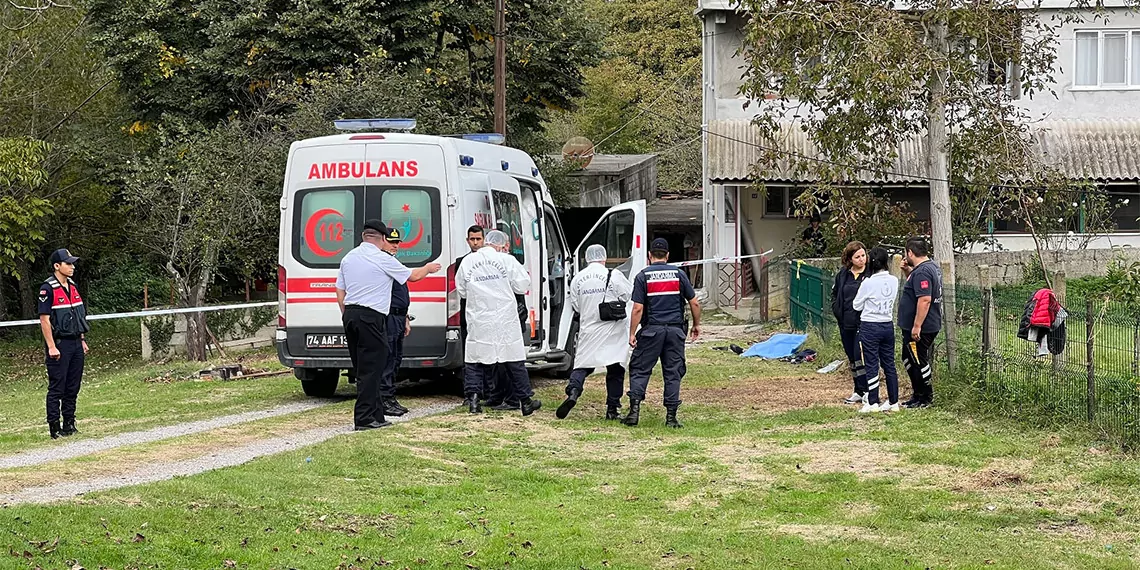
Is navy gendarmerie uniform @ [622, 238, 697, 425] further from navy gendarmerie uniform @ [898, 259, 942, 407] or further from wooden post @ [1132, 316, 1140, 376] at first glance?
wooden post @ [1132, 316, 1140, 376]

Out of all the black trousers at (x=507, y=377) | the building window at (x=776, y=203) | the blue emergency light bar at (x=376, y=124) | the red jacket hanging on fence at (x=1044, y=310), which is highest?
the blue emergency light bar at (x=376, y=124)

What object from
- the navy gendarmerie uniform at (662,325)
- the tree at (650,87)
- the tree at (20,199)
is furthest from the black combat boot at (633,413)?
the tree at (650,87)

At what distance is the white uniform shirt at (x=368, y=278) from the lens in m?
11.2

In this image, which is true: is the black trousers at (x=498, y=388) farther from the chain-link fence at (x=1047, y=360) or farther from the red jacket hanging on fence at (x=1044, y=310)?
the red jacket hanging on fence at (x=1044, y=310)

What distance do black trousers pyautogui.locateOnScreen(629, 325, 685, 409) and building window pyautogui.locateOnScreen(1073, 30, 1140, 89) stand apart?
20348 mm

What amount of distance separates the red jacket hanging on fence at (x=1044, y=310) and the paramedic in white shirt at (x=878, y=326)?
4.16 feet

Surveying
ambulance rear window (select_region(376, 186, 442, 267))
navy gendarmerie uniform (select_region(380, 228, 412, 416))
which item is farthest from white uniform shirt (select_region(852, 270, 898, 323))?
navy gendarmerie uniform (select_region(380, 228, 412, 416))

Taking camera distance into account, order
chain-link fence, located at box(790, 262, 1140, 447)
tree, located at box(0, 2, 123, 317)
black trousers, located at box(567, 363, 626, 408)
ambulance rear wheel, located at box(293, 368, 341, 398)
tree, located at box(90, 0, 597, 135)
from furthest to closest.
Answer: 1. tree, located at box(0, 2, 123, 317)
2. tree, located at box(90, 0, 597, 135)
3. ambulance rear wheel, located at box(293, 368, 341, 398)
4. black trousers, located at box(567, 363, 626, 408)
5. chain-link fence, located at box(790, 262, 1140, 447)

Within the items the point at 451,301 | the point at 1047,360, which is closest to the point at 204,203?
the point at 451,301

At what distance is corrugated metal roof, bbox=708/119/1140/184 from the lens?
27469 mm

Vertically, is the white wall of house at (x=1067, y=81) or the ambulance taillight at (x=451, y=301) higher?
the white wall of house at (x=1067, y=81)

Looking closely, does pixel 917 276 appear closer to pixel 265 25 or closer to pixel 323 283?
pixel 323 283

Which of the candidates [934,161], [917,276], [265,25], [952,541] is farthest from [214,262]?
[952,541]

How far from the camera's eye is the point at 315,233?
44.0 feet
